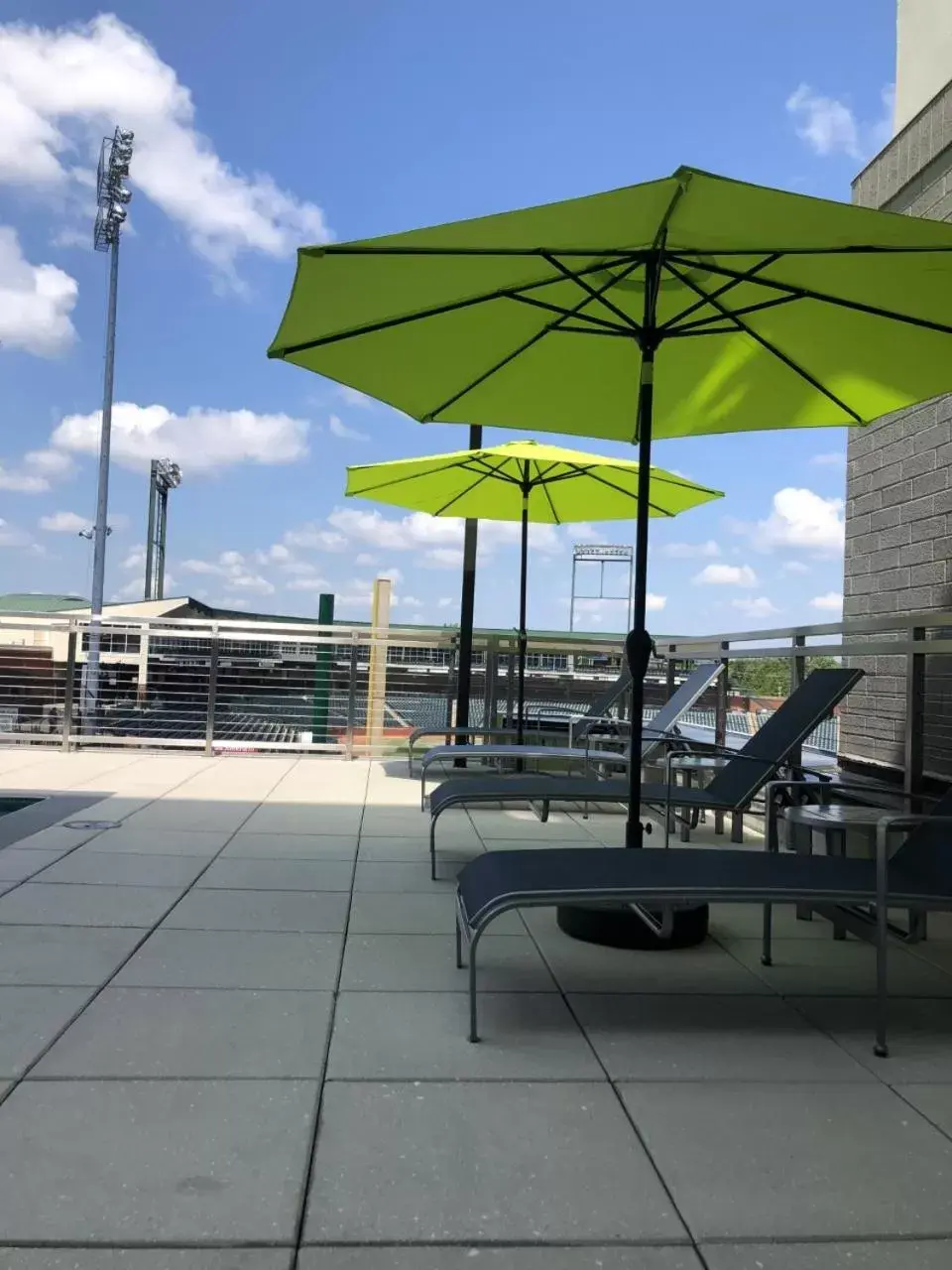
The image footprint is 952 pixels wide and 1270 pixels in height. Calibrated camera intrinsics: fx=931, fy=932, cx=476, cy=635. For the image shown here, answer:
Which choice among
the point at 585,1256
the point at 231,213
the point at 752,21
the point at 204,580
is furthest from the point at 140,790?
the point at 204,580

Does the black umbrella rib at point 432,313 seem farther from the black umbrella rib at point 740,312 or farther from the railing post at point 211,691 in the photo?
the railing post at point 211,691

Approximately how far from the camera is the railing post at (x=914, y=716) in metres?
4.01

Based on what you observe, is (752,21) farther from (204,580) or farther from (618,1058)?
(204,580)

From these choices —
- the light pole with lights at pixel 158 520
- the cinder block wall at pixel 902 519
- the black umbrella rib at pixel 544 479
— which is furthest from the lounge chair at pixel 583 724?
the light pole with lights at pixel 158 520

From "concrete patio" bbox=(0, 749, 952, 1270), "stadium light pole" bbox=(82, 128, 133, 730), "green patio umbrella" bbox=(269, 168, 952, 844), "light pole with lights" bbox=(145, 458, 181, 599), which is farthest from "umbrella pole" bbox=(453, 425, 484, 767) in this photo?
"light pole with lights" bbox=(145, 458, 181, 599)

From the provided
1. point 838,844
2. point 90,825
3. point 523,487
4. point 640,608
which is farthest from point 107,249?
point 838,844

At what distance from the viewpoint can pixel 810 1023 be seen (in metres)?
2.71

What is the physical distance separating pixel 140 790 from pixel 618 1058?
5054mm

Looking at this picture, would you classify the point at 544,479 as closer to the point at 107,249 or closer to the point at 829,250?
the point at 829,250

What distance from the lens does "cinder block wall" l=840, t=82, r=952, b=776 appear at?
5.63m

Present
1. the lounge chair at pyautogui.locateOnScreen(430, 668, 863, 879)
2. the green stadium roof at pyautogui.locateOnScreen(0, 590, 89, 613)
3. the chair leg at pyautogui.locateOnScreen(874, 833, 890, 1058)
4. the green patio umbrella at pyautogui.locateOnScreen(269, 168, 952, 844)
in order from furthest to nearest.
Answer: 1. the green stadium roof at pyautogui.locateOnScreen(0, 590, 89, 613)
2. the lounge chair at pyautogui.locateOnScreen(430, 668, 863, 879)
3. the green patio umbrella at pyautogui.locateOnScreen(269, 168, 952, 844)
4. the chair leg at pyautogui.locateOnScreen(874, 833, 890, 1058)

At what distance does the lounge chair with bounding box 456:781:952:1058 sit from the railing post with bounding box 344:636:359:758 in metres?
6.10

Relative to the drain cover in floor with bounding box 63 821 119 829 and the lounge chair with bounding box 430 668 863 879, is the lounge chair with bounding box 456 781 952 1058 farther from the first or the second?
the drain cover in floor with bounding box 63 821 119 829

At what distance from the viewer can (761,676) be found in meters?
6.28
